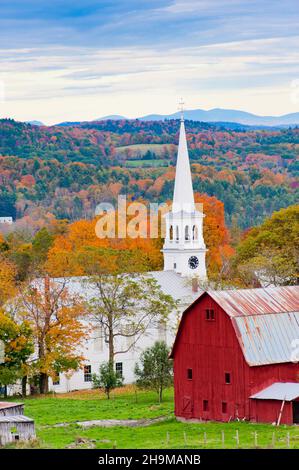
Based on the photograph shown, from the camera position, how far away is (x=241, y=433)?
179ft

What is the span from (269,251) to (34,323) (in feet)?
79.4

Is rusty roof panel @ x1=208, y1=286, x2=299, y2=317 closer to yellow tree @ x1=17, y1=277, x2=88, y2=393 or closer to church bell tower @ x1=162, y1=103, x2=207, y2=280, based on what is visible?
yellow tree @ x1=17, y1=277, x2=88, y2=393

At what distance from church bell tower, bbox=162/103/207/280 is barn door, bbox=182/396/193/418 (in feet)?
129

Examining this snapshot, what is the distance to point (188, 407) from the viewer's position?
62.9 m

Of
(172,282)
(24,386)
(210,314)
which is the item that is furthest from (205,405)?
(172,282)

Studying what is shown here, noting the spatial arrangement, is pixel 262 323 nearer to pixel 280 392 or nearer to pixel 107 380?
pixel 280 392

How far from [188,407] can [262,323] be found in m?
5.58

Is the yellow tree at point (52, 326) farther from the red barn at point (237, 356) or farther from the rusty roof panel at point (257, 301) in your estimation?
the rusty roof panel at point (257, 301)

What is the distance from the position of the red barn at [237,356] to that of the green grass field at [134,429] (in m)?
1.29

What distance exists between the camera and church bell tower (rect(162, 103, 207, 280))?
102688mm

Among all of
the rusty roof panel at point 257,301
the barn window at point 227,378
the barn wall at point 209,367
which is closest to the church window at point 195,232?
the rusty roof panel at point 257,301

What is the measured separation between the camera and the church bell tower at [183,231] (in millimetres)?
102688
